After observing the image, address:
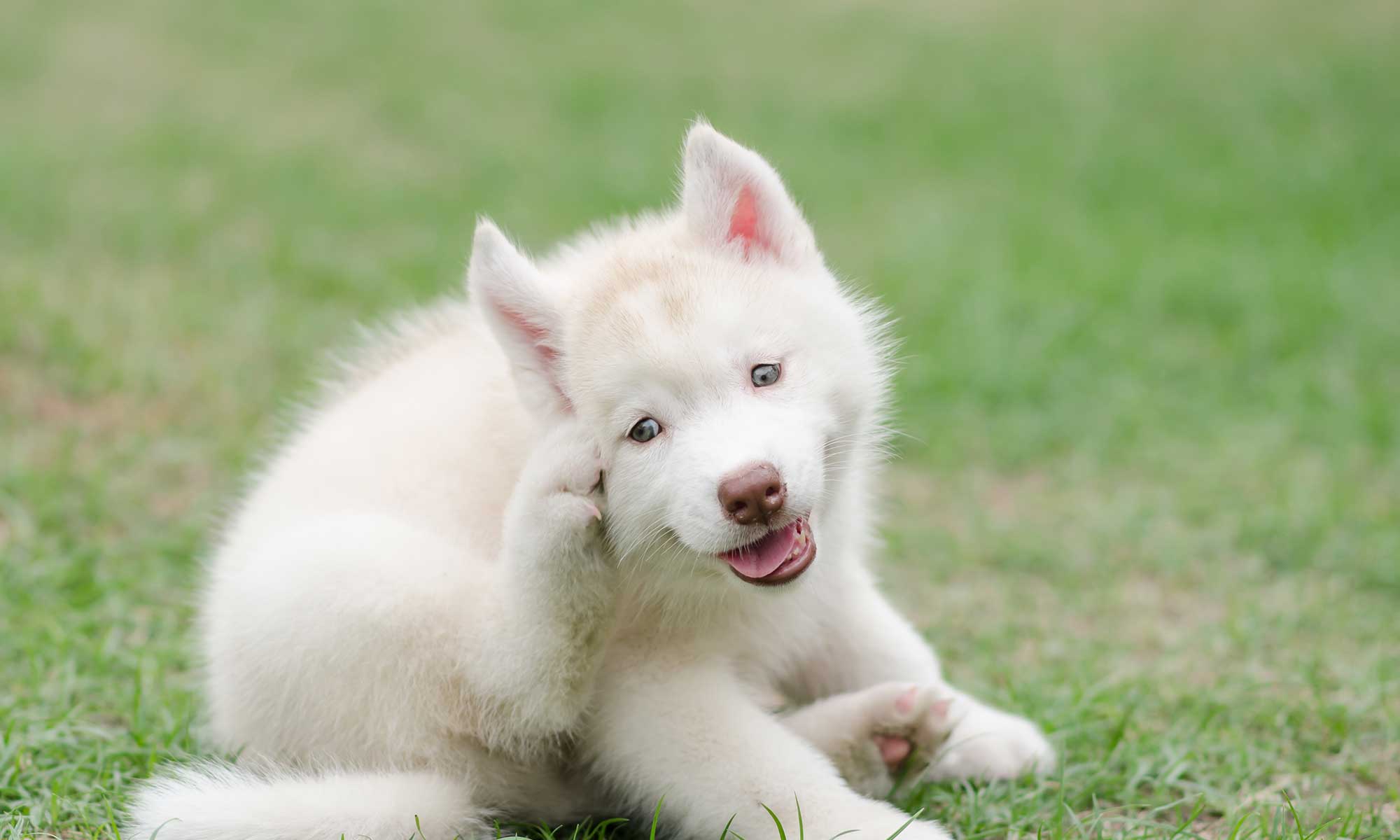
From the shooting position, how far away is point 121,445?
539cm

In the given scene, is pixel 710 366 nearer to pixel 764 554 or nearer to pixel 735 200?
pixel 764 554

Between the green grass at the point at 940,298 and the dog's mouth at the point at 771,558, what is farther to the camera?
the green grass at the point at 940,298

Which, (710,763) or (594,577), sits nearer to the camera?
(594,577)

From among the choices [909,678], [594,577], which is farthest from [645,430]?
[909,678]

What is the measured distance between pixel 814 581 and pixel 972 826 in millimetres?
672

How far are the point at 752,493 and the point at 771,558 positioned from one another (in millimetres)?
200

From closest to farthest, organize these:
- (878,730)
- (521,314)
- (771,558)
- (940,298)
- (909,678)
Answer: (771,558) → (521,314) → (878,730) → (909,678) → (940,298)

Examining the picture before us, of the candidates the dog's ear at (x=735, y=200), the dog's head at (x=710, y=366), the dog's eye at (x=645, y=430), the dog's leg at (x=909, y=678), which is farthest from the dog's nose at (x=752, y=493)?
the dog's leg at (x=909, y=678)

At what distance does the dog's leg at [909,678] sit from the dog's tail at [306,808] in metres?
1.11

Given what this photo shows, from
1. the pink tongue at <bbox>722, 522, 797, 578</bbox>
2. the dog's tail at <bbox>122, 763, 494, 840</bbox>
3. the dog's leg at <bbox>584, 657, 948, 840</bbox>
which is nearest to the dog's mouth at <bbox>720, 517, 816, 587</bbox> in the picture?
the pink tongue at <bbox>722, 522, 797, 578</bbox>

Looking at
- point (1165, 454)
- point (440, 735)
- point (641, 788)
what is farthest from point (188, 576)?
point (1165, 454)

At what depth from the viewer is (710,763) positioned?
9.05 feet

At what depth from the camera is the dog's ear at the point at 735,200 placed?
116 inches

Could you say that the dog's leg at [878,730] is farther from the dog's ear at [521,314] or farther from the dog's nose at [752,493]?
the dog's ear at [521,314]
